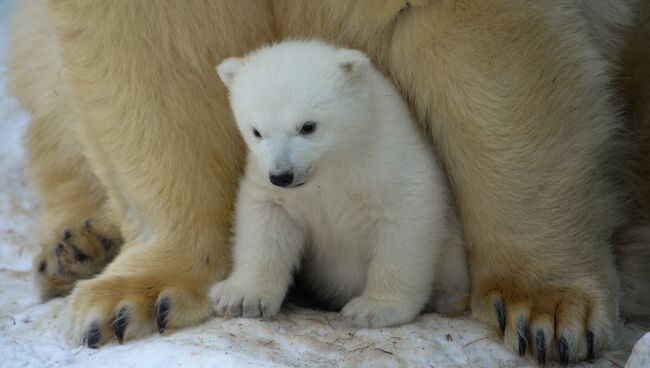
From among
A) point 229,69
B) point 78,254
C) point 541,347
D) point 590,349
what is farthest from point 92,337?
Result: point 590,349

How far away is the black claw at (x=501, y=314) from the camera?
2.82 meters

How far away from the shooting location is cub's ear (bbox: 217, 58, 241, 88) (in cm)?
279

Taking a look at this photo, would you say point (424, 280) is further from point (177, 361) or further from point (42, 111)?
point (42, 111)

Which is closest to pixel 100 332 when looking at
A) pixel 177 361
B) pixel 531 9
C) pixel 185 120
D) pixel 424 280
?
pixel 177 361

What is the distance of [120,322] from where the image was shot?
9.33 ft

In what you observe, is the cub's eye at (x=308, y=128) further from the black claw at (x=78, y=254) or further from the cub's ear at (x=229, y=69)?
the black claw at (x=78, y=254)

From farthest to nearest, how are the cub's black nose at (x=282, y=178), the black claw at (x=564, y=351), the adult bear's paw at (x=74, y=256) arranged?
the adult bear's paw at (x=74, y=256) → the black claw at (x=564, y=351) → the cub's black nose at (x=282, y=178)

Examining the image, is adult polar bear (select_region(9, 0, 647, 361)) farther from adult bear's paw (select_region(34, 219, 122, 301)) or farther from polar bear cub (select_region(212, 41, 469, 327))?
adult bear's paw (select_region(34, 219, 122, 301))

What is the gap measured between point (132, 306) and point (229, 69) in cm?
65

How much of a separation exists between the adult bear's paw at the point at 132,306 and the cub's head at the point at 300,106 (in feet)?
1.44

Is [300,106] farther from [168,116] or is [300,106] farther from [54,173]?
[54,173]

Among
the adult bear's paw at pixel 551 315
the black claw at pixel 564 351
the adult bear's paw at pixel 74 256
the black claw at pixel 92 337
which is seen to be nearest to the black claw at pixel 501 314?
the adult bear's paw at pixel 551 315

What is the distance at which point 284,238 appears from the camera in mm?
2867

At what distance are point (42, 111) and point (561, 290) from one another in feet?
6.85
